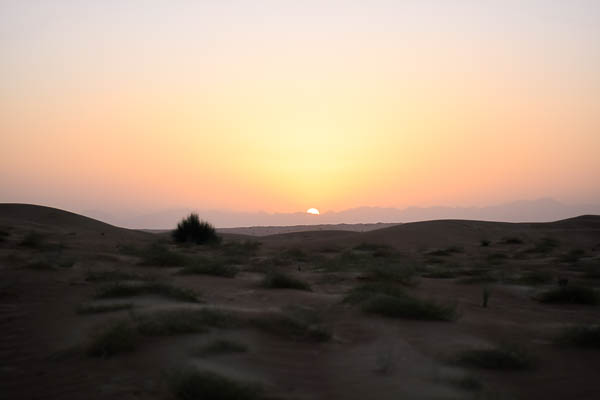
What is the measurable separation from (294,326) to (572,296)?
20.0ft

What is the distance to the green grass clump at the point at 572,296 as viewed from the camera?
372 inches

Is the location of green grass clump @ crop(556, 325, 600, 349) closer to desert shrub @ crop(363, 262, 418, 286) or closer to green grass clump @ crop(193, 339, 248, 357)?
green grass clump @ crop(193, 339, 248, 357)

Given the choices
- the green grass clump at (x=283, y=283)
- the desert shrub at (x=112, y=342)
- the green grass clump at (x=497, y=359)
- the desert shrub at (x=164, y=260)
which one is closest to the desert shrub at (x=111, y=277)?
the green grass clump at (x=283, y=283)

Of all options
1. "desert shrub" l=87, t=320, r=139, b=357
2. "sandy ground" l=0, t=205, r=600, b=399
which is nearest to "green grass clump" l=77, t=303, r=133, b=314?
"sandy ground" l=0, t=205, r=600, b=399

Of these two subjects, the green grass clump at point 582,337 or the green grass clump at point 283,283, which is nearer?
the green grass clump at point 582,337

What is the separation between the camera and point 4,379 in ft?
15.4

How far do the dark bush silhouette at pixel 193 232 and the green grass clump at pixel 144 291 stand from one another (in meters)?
20.6

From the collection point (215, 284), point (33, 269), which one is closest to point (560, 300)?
point (215, 284)

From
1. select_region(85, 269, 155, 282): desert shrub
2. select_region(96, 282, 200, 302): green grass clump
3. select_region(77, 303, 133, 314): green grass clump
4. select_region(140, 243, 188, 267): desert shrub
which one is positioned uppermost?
select_region(140, 243, 188, 267): desert shrub

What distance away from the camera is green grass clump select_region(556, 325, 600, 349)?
19.2ft

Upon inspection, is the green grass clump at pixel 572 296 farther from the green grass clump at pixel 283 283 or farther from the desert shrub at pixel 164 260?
the desert shrub at pixel 164 260

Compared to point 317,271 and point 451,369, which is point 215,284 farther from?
point 451,369

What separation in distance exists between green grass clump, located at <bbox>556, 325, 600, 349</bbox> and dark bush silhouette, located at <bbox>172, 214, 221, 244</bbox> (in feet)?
80.6

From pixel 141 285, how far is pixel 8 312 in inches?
75.9
